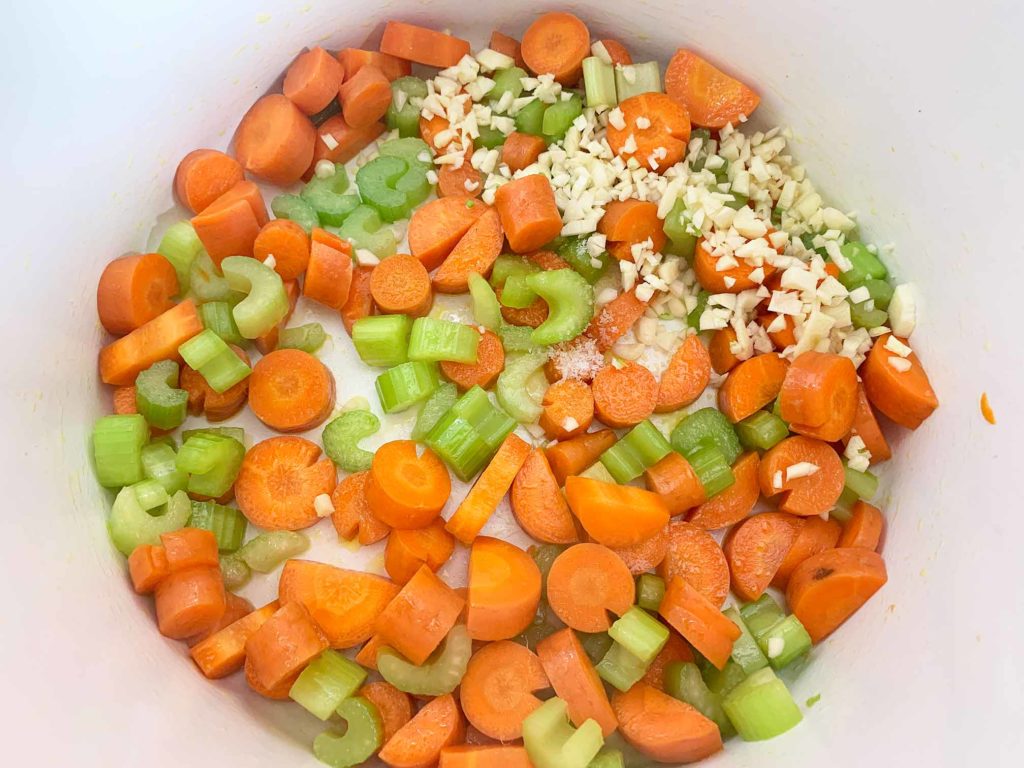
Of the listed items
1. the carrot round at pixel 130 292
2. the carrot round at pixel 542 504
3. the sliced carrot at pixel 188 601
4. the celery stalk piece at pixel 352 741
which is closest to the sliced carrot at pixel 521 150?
the carrot round at pixel 542 504

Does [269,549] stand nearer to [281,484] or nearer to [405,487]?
[281,484]

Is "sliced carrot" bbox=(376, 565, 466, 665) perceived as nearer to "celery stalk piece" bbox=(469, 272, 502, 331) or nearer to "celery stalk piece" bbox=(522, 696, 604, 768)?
"celery stalk piece" bbox=(522, 696, 604, 768)

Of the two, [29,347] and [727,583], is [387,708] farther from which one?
[29,347]

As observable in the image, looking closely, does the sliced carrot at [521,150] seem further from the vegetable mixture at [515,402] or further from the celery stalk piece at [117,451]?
the celery stalk piece at [117,451]

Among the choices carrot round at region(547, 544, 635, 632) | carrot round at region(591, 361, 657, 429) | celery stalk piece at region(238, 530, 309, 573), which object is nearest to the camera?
carrot round at region(547, 544, 635, 632)

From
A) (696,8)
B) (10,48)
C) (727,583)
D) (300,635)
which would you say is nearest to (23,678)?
(300,635)

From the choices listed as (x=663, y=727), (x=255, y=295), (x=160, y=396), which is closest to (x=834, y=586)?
(x=663, y=727)

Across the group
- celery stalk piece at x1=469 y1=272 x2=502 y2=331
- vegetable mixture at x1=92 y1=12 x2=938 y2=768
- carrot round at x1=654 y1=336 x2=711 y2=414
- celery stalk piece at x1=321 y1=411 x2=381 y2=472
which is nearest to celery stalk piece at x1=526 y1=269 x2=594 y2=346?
vegetable mixture at x1=92 y1=12 x2=938 y2=768
